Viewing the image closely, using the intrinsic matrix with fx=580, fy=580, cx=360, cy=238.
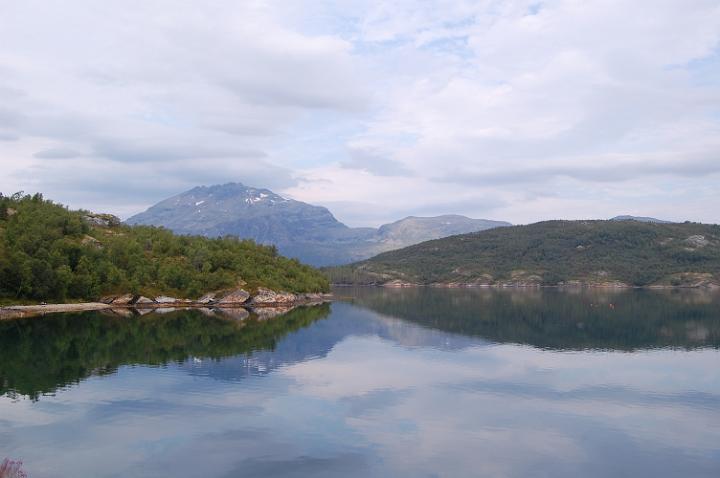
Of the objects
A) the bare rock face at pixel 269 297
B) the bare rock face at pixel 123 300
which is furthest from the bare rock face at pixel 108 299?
the bare rock face at pixel 269 297

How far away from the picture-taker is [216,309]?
15525 centimetres

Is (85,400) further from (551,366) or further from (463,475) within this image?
(551,366)

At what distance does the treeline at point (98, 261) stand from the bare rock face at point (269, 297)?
9.57 feet

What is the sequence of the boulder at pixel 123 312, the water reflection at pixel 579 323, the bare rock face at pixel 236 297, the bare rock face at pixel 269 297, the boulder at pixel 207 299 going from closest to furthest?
the water reflection at pixel 579 323
the boulder at pixel 123 312
the boulder at pixel 207 299
the bare rock face at pixel 236 297
the bare rock face at pixel 269 297

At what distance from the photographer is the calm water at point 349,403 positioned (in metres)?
39.9

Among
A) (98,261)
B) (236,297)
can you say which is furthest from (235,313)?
(98,261)

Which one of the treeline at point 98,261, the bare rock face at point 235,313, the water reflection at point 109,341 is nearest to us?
the water reflection at point 109,341

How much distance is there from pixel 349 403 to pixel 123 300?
113 m

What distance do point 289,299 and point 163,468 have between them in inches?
5869

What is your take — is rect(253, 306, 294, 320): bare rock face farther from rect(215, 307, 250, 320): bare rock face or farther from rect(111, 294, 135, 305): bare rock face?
rect(111, 294, 135, 305): bare rock face

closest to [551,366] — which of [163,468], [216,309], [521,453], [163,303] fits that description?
[521,453]

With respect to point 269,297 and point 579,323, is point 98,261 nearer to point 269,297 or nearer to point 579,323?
point 269,297

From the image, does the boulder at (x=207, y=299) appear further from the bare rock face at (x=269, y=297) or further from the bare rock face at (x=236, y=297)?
the bare rock face at (x=269, y=297)

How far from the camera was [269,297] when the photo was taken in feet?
584
